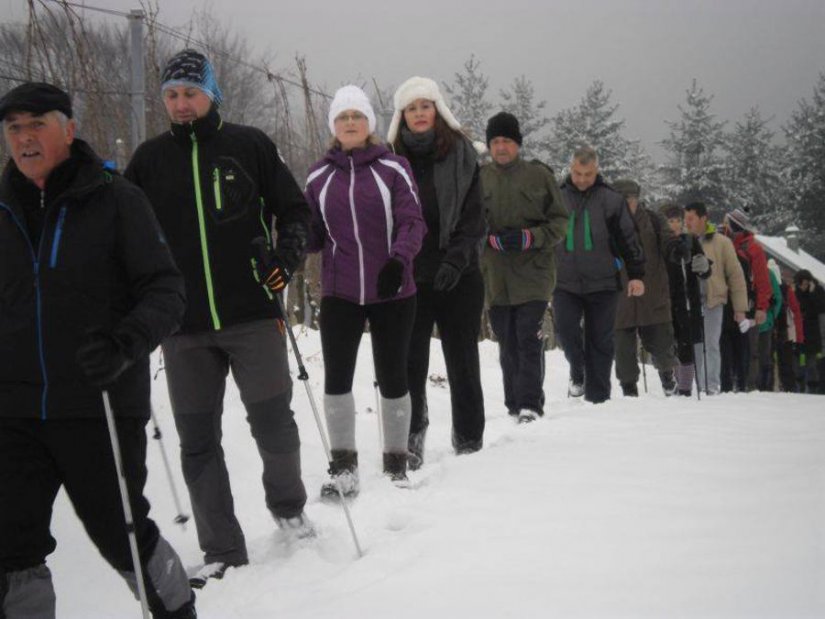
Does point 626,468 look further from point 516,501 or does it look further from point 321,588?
point 321,588

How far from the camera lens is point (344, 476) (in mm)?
4160

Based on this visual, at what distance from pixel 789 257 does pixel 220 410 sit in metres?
38.6

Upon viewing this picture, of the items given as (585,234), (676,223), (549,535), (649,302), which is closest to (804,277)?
(676,223)

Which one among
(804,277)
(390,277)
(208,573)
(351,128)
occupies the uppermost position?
(351,128)

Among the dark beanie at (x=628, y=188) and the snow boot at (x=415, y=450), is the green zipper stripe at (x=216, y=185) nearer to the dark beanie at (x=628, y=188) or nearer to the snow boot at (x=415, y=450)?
the snow boot at (x=415, y=450)

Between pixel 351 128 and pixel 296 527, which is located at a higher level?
pixel 351 128

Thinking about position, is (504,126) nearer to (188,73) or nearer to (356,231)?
(356,231)

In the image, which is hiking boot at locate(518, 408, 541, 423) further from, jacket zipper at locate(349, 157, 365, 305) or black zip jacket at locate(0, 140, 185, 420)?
black zip jacket at locate(0, 140, 185, 420)

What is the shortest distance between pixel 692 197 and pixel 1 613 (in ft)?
160

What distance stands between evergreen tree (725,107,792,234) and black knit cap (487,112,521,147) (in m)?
46.6

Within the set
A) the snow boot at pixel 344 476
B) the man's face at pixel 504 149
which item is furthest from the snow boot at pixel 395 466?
the man's face at pixel 504 149

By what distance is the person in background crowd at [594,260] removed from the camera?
706cm

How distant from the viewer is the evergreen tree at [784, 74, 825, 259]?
46.4 m

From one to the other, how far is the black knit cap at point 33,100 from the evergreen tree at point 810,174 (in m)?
49.7
